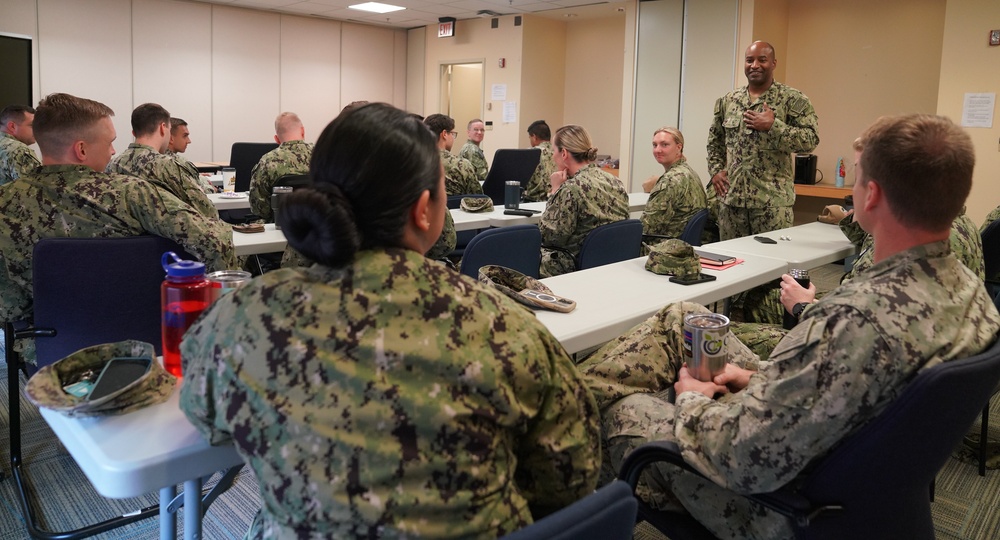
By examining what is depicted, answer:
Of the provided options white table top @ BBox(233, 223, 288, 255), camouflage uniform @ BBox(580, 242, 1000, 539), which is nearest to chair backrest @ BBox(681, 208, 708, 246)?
white table top @ BBox(233, 223, 288, 255)

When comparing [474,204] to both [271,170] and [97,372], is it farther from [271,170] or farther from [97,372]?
[97,372]

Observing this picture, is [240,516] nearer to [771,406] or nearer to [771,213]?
[771,406]

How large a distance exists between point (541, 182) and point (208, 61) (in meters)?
5.53

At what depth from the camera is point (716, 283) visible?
8.54 ft

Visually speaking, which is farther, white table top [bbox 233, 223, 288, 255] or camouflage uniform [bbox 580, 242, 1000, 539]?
white table top [bbox 233, 223, 288, 255]

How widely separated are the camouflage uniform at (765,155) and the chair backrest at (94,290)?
3352 millimetres

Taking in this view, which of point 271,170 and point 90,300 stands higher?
point 271,170

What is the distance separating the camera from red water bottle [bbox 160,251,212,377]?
1482 mm

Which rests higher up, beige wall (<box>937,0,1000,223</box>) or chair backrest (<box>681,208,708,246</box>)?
beige wall (<box>937,0,1000,223</box>)

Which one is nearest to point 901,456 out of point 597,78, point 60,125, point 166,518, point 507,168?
point 166,518

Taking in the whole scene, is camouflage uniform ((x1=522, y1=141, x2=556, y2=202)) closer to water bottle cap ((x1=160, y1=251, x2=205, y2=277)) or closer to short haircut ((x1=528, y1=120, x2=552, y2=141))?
short haircut ((x1=528, y1=120, x2=552, y2=141))

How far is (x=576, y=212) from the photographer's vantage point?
12.4 feet

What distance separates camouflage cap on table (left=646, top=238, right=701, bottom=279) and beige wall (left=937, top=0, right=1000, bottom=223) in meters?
4.43

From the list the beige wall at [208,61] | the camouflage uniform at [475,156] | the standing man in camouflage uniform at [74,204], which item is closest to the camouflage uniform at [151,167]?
the standing man in camouflage uniform at [74,204]
